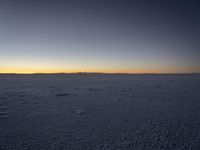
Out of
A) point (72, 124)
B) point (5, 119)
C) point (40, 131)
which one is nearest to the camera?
point (40, 131)

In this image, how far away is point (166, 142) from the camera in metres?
3.48

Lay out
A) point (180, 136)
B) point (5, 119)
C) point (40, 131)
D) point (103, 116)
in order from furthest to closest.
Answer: point (103, 116) → point (5, 119) → point (40, 131) → point (180, 136)

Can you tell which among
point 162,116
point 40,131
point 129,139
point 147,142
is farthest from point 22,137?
point 162,116

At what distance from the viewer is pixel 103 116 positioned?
18.3 feet

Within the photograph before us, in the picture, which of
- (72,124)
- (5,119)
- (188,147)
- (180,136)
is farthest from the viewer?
(5,119)

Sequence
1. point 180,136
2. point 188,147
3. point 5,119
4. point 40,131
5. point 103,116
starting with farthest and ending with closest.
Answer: point 103,116
point 5,119
point 40,131
point 180,136
point 188,147

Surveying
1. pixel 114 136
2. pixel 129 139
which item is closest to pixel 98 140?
pixel 114 136

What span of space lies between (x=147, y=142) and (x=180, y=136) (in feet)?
3.37

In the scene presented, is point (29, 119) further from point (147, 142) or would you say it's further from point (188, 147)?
point (188, 147)

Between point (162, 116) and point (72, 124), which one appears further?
point (162, 116)

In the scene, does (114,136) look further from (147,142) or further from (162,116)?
(162,116)

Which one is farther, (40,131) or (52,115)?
(52,115)

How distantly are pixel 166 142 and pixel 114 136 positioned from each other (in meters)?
1.31

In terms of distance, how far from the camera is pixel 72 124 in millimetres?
4738
